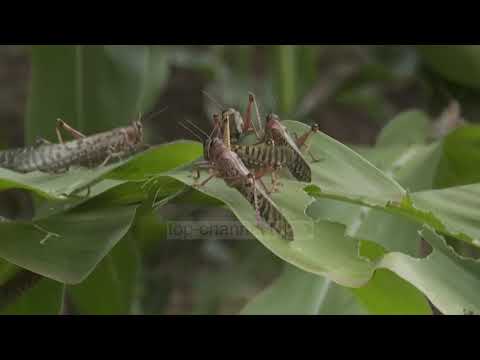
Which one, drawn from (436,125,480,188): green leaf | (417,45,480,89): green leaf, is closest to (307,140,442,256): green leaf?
(436,125,480,188): green leaf

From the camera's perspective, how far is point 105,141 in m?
2.03

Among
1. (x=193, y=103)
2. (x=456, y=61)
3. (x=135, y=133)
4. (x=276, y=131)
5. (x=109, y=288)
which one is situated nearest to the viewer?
(x=276, y=131)

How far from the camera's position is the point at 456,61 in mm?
3189

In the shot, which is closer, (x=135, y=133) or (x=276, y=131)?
(x=276, y=131)

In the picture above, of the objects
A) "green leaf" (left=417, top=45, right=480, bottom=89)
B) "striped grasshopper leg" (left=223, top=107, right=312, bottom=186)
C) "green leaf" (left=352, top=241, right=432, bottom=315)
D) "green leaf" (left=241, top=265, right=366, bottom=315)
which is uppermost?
"green leaf" (left=417, top=45, right=480, bottom=89)

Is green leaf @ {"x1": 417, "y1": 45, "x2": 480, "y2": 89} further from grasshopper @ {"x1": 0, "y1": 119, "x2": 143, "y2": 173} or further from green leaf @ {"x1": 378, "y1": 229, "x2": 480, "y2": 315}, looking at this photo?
green leaf @ {"x1": 378, "y1": 229, "x2": 480, "y2": 315}

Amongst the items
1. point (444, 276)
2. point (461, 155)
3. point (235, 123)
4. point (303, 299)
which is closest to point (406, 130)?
point (461, 155)

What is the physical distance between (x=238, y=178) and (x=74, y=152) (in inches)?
25.1

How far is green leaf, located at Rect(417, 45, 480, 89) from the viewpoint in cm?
312

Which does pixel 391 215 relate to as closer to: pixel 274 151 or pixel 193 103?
pixel 274 151

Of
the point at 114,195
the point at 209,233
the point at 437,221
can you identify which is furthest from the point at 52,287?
the point at 437,221

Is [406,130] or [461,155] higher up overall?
[406,130]

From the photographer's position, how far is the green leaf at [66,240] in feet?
4.09

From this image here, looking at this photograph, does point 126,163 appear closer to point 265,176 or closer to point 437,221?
point 265,176
